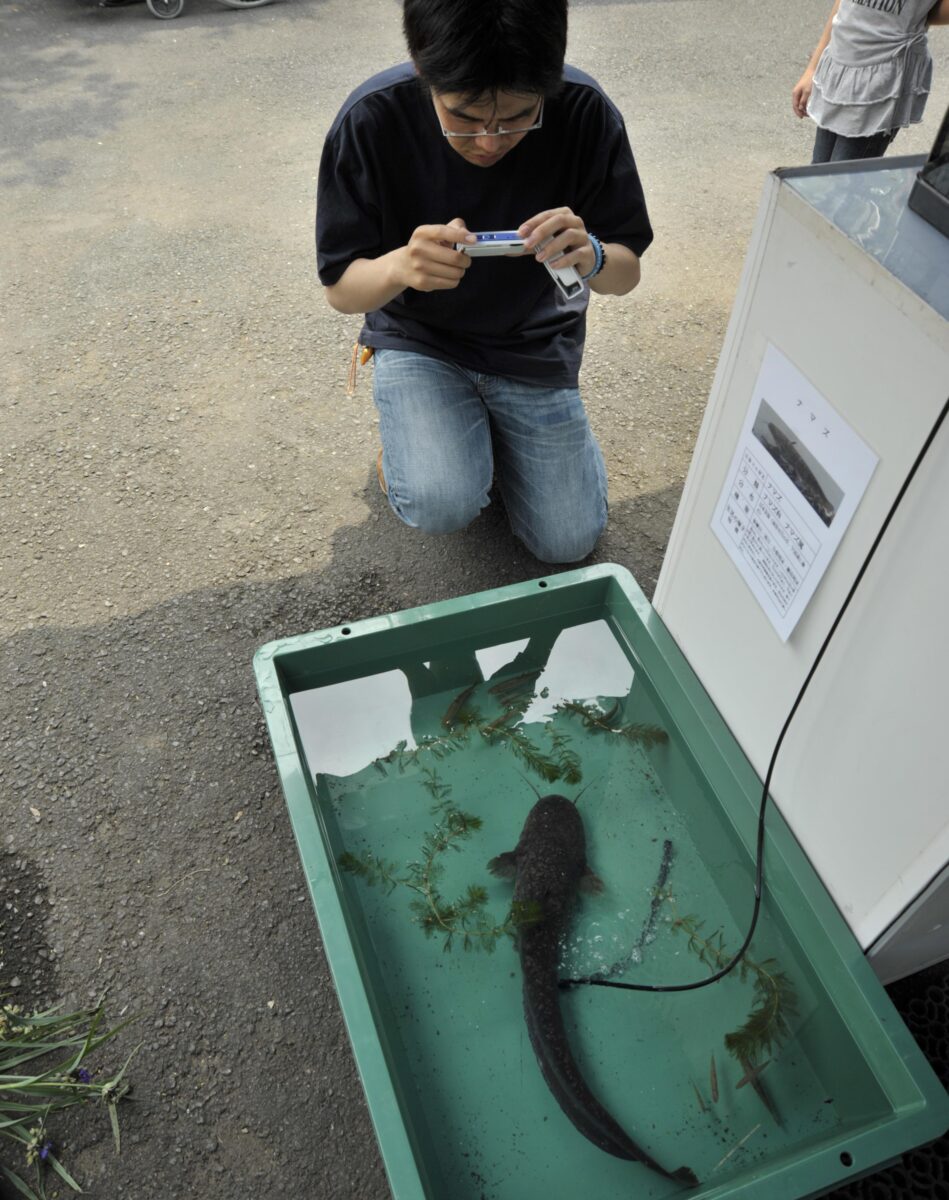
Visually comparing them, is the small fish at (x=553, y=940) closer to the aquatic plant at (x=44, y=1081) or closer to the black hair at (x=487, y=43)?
the aquatic plant at (x=44, y=1081)

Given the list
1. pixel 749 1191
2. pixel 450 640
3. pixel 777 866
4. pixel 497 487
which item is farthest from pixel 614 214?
pixel 749 1191

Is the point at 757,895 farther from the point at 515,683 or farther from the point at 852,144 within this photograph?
the point at 852,144

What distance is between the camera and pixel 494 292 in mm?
2061

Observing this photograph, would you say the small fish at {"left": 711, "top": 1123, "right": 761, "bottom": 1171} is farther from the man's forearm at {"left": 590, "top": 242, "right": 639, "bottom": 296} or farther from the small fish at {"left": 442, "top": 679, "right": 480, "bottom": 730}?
the man's forearm at {"left": 590, "top": 242, "right": 639, "bottom": 296}

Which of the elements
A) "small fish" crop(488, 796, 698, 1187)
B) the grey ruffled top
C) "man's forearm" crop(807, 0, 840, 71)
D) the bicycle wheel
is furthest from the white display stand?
the bicycle wheel

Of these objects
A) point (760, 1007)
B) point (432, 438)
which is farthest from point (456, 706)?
point (760, 1007)

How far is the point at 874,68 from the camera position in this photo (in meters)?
2.49

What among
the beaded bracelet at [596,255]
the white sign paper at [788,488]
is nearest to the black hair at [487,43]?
the beaded bracelet at [596,255]

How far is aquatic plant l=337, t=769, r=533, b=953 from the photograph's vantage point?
171cm

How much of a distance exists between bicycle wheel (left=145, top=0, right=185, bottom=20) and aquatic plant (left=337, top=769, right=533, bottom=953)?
5582 mm

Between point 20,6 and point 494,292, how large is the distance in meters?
5.39

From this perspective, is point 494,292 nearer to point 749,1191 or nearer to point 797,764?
point 797,764

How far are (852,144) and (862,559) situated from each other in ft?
6.80

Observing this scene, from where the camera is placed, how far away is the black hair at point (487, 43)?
1427 millimetres
